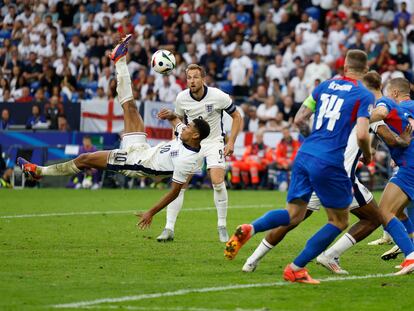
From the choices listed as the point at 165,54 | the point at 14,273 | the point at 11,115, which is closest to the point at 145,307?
the point at 14,273

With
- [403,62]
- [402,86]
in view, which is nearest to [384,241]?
[402,86]

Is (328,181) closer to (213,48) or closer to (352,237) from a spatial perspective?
(352,237)

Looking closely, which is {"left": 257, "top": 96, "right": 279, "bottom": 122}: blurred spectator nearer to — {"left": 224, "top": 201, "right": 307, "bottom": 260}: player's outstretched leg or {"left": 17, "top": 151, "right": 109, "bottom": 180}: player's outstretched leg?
{"left": 17, "top": 151, "right": 109, "bottom": 180}: player's outstretched leg

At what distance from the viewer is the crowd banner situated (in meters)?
29.2

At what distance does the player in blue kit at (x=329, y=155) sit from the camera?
983cm

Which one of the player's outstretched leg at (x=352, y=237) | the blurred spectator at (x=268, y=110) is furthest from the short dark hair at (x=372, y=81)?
the blurred spectator at (x=268, y=110)

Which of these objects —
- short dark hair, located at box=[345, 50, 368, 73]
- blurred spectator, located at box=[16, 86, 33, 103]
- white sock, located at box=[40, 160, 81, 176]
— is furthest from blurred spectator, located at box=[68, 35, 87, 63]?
short dark hair, located at box=[345, 50, 368, 73]

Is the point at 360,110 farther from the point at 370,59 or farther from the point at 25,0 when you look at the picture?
the point at 25,0

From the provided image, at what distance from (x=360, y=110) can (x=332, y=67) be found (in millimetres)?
19521

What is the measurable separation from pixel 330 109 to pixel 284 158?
17.6 meters

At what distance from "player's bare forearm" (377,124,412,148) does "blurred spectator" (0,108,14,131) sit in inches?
802

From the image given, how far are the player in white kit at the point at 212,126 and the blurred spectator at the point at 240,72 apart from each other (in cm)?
1565

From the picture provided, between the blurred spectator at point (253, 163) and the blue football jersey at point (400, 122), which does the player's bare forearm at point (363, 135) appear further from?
the blurred spectator at point (253, 163)

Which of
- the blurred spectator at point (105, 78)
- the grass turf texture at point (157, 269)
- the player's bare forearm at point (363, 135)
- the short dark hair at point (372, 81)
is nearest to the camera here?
the grass turf texture at point (157, 269)
